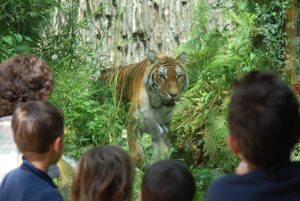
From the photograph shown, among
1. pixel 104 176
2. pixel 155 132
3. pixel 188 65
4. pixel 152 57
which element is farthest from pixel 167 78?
pixel 104 176

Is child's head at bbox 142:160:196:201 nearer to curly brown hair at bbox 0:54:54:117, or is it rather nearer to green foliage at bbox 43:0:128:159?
curly brown hair at bbox 0:54:54:117

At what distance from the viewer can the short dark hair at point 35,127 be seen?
6.82 ft

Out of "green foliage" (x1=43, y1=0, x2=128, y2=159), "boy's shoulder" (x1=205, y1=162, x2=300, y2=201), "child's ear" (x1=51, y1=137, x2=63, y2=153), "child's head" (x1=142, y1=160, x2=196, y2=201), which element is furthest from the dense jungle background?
"boy's shoulder" (x1=205, y1=162, x2=300, y2=201)

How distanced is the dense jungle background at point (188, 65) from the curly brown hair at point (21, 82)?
160cm

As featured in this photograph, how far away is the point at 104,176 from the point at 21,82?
0.96 meters

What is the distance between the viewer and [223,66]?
624 cm

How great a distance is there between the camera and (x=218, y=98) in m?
6.19

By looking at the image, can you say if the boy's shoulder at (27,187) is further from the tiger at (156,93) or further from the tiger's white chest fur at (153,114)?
the tiger's white chest fur at (153,114)


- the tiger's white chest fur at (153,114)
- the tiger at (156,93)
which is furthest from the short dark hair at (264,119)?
the tiger's white chest fur at (153,114)

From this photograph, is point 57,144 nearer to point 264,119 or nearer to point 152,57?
point 264,119

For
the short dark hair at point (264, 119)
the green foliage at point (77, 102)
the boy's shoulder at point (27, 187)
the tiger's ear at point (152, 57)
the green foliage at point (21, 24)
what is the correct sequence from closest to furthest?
the short dark hair at point (264, 119)
the boy's shoulder at point (27, 187)
the green foliage at point (77, 102)
the green foliage at point (21, 24)
the tiger's ear at point (152, 57)

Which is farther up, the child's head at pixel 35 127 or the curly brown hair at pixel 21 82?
the curly brown hair at pixel 21 82

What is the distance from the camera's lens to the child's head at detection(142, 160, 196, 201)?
2.06 meters

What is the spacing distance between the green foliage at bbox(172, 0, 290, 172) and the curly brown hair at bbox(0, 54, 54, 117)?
11.2 ft
